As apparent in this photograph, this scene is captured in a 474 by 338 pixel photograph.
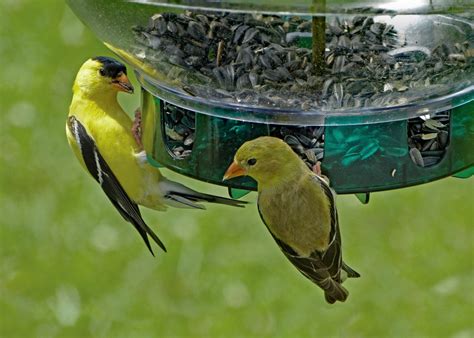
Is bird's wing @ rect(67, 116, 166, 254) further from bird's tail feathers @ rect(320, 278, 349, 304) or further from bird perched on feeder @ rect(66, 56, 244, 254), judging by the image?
bird's tail feathers @ rect(320, 278, 349, 304)

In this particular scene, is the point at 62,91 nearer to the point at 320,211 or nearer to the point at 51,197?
the point at 51,197

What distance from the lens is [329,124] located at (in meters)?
2.49

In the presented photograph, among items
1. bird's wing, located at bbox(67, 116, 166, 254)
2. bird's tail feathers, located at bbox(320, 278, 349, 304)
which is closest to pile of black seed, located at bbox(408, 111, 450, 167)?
bird's tail feathers, located at bbox(320, 278, 349, 304)

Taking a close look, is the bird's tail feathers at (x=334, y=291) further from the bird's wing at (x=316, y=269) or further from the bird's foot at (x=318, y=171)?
the bird's foot at (x=318, y=171)

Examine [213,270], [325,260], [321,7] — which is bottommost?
[213,270]

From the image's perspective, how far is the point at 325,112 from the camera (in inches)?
98.3

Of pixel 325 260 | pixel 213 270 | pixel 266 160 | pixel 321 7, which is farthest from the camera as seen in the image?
pixel 213 270

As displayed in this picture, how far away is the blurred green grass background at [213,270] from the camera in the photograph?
4.80 metres

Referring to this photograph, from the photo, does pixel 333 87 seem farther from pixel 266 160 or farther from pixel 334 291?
pixel 334 291

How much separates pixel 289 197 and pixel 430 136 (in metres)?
0.37

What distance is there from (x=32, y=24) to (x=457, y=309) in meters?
2.36

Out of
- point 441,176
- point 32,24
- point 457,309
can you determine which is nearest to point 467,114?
point 441,176

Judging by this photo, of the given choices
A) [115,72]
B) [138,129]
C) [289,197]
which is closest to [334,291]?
[289,197]

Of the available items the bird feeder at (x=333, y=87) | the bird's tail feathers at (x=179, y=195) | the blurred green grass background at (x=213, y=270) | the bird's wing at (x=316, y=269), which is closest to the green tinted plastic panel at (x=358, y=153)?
the bird feeder at (x=333, y=87)
